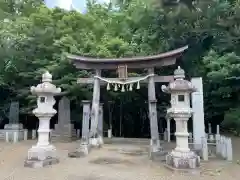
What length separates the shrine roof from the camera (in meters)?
10.8

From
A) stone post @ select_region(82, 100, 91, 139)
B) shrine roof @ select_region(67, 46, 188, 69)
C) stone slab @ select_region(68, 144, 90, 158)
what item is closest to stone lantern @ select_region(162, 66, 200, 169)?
shrine roof @ select_region(67, 46, 188, 69)

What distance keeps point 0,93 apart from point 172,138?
43.4 feet

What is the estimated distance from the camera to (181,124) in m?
7.86

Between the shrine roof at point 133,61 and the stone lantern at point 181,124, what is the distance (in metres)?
2.64

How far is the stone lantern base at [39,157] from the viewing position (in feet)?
25.6

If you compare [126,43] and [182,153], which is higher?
[126,43]

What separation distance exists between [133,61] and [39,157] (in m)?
5.67

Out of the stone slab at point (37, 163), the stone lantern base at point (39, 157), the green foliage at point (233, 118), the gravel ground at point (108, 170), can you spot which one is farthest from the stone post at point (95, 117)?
the green foliage at point (233, 118)

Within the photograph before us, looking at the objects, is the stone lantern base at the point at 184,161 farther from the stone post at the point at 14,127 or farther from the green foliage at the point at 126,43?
the stone post at the point at 14,127

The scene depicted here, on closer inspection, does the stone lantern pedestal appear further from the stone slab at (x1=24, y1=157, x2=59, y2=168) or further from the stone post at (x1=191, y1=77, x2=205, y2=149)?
the stone slab at (x1=24, y1=157, x2=59, y2=168)

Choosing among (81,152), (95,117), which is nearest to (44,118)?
(81,152)

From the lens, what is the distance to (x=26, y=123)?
19.7 metres

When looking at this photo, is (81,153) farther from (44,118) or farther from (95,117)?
(44,118)

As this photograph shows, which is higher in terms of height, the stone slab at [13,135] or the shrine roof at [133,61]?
the shrine roof at [133,61]
